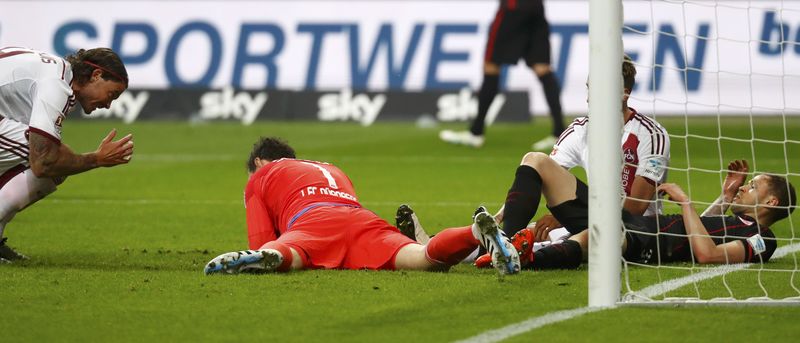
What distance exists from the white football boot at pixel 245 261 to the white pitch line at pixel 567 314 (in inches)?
59.1

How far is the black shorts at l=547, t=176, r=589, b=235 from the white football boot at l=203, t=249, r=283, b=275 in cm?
151

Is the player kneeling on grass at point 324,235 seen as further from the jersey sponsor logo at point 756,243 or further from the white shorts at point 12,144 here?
the jersey sponsor logo at point 756,243

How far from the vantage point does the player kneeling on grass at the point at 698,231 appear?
246 inches

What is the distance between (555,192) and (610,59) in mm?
1443

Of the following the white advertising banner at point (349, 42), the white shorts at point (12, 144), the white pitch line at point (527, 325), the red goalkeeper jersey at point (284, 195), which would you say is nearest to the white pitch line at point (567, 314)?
the white pitch line at point (527, 325)

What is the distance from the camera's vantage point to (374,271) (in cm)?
616

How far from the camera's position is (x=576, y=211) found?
643 cm

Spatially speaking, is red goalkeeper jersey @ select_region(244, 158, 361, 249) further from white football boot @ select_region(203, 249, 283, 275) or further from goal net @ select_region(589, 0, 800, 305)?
goal net @ select_region(589, 0, 800, 305)

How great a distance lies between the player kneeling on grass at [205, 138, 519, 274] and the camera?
231 inches

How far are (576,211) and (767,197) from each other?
110 centimetres

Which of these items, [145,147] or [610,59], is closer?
[610,59]

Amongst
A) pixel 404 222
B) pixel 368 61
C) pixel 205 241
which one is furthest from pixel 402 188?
pixel 368 61

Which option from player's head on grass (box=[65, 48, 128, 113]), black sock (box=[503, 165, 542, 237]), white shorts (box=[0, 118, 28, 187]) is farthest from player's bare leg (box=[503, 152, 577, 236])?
white shorts (box=[0, 118, 28, 187])

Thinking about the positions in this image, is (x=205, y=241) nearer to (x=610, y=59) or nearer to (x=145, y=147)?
(x=610, y=59)
